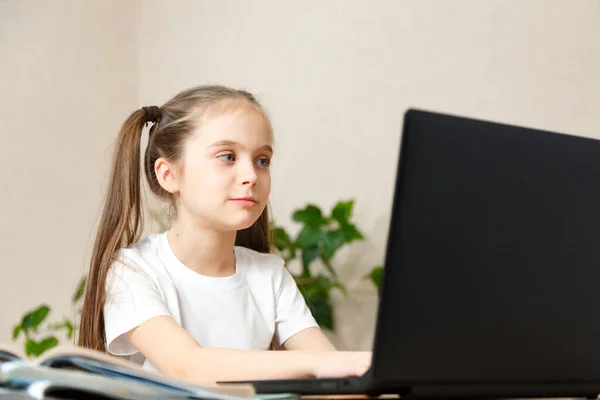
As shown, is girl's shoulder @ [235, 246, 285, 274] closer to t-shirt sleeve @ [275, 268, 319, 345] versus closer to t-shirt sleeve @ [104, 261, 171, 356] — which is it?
t-shirt sleeve @ [275, 268, 319, 345]

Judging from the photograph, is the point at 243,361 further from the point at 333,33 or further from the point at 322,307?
the point at 333,33

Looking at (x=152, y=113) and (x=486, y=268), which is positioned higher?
(x=152, y=113)

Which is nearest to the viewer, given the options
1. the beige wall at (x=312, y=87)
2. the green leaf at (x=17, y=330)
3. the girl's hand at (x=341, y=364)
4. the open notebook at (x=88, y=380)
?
the open notebook at (x=88, y=380)

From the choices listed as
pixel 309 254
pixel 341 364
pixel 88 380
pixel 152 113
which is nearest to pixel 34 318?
pixel 309 254

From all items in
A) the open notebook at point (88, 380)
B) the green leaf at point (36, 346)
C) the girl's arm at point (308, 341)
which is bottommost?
the green leaf at point (36, 346)

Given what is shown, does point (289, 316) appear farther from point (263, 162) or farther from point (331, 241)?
point (331, 241)

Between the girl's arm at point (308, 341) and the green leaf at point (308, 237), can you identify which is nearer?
the girl's arm at point (308, 341)

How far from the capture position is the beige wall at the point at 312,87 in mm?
2604

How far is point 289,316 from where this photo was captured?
1443 millimetres

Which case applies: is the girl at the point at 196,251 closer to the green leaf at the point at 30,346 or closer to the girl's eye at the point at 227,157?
the girl's eye at the point at 227,157

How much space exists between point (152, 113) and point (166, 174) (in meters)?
0.15

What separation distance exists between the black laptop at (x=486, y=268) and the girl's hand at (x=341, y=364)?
7 centimetres

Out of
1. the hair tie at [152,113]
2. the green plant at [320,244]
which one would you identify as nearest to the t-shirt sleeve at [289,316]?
the hair tie at [152,113]

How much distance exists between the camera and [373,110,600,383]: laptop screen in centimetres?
64
